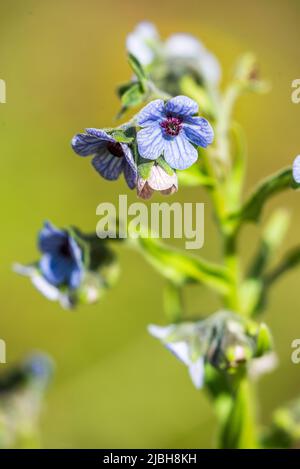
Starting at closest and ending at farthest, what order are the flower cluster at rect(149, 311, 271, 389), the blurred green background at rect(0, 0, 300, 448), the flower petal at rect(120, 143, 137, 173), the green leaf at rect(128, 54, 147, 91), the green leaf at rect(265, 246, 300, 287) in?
the flower petal at rect(120, 143, 137, 173) < the green leaf at rect(128, 54, 147, 91) < the flower cluster at rect(149, 311, 271, 389) < the green leaf at rect(265, 246, 300, 287) < the blurred green background at rect(0, 0, 300, 448)

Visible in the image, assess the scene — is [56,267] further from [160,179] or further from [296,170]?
[296,170]

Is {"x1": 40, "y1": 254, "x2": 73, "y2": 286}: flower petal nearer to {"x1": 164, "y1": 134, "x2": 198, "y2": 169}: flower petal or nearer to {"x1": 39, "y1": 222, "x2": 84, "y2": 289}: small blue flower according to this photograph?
{"x1": 39, "y1": 222, "x2": 84, "y2": 289}: small blue flower

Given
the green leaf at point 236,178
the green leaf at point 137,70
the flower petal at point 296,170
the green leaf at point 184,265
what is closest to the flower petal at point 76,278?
the green leaf at point 184,265

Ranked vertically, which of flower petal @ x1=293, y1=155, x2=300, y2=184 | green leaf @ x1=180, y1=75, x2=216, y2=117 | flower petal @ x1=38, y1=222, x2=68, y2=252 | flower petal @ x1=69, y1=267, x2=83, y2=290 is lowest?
flower petal @ x1=69, y1=267, x2=83, y2=290

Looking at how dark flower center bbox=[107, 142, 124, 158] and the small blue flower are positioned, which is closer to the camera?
dark flower center bbox=[107, 142, 124, 158]

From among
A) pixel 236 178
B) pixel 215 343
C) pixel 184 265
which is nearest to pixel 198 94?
pixel 236 178

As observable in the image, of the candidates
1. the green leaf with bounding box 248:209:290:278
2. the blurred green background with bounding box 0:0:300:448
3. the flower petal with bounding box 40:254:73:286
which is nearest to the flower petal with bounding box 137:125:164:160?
the flower petal with bounding box 40:254:73:286

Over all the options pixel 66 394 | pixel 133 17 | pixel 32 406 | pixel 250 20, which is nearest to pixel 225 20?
pixel 250 20

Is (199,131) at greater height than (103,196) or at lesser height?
lesser
